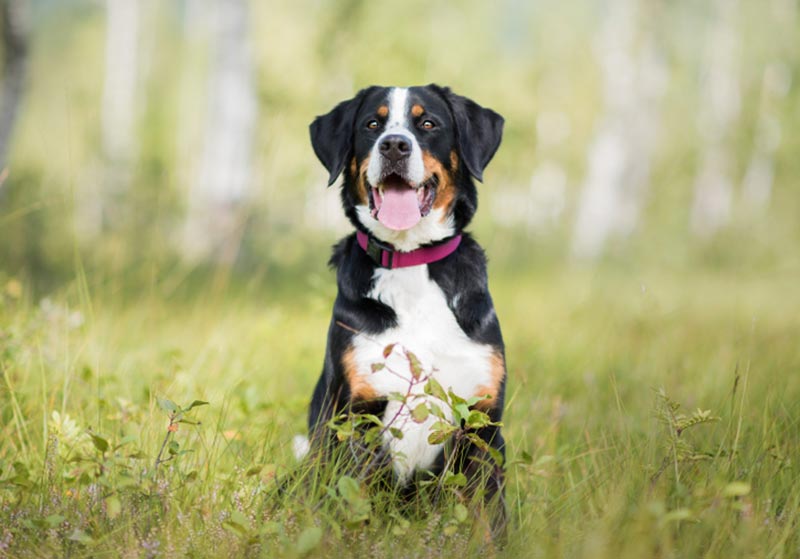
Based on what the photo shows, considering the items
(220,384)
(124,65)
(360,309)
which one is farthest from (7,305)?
(124,65)

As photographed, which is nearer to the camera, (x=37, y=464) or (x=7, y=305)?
(x=37, y=464)

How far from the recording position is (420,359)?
9.35 ft

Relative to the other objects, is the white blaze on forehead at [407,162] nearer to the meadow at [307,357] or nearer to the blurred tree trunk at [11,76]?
the meadow at [307,357]

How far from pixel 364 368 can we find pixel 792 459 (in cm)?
154

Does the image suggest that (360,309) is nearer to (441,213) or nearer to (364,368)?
(364,368)

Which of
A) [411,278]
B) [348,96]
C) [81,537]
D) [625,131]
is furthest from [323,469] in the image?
[348,96]

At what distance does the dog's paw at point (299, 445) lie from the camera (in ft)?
10.1

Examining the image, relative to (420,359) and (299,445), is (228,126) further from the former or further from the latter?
(420,359)

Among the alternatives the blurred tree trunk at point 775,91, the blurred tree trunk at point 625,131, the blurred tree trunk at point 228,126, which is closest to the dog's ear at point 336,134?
the blurred tree trunk at point 228,126

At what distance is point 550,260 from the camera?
10.5 meters

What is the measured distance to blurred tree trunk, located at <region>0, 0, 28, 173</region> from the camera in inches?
262

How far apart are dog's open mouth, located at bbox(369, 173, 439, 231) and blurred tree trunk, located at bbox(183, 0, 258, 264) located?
5.66 metres

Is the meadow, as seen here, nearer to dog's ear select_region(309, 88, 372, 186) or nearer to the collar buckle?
the collar buckle

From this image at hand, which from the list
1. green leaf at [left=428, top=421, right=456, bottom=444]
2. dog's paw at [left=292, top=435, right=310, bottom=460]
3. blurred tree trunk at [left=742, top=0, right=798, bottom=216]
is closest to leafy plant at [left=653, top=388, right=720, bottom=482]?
green leaf at [left=428, top=421, right=456, bottom=444]
